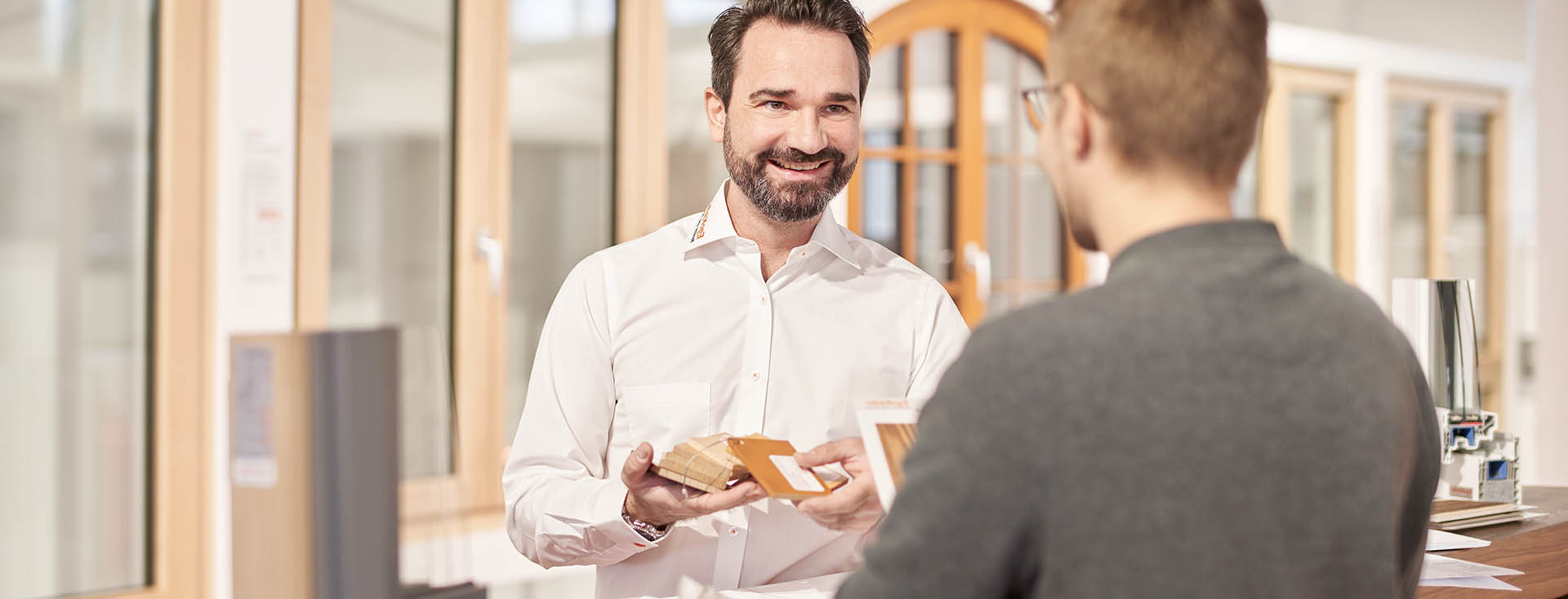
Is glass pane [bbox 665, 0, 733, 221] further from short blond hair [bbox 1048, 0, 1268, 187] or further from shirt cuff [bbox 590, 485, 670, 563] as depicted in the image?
short blond hair [bbox 1048, 0, 1268, 187]

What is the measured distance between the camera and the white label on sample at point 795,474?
54.7 inches

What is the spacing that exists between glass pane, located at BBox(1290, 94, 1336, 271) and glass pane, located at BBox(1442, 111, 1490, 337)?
40.5 inches

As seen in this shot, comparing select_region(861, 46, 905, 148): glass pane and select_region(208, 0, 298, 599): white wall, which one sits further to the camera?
select_region(861, 46, 905, 148): glass pane

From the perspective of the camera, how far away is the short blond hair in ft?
2.77

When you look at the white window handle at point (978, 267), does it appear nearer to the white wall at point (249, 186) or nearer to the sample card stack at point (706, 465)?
the white wall at point (249, 186)

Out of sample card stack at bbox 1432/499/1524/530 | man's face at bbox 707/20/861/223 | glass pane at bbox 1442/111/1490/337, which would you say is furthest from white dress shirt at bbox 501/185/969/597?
glass pane at bbox 1442/111/1490/337

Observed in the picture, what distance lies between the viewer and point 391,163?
354 cm

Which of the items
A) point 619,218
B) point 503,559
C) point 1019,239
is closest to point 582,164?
point 619,218

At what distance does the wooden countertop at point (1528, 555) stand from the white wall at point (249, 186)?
2.82m

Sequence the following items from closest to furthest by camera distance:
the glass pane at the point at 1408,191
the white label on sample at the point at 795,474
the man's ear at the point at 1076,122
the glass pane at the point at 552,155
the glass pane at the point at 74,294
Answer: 1. the man's ear at the point at 1076,122
2. the white label on sample at the point at 795,474
3. the glass pane at the point at 74,294
4. the glass pane at the point at 552,155
5. the glass pane at the point at 1408,191

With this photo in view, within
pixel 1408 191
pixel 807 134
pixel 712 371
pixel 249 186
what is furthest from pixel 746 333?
pixel 1408 191

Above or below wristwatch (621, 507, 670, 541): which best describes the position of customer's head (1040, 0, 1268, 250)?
above

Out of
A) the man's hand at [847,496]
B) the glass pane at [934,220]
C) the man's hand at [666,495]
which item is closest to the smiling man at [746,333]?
the man's hand at [666,495]

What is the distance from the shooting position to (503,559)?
372 centimetres
